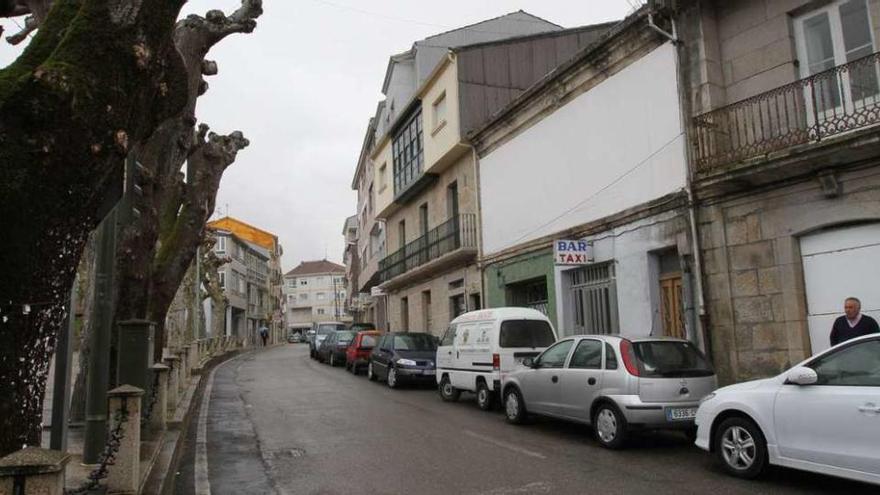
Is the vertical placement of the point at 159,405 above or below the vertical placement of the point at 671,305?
below

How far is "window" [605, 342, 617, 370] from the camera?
884cm

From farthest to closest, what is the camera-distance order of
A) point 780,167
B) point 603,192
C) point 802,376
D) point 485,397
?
point 603,192 < point 485,397 < point 780,167 < point 802,376

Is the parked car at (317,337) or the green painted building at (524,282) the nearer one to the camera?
the green painted building at (524,282)

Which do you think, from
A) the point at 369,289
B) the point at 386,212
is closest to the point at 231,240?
the point at 369,289

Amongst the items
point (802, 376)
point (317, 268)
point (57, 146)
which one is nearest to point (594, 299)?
point (802, 376)

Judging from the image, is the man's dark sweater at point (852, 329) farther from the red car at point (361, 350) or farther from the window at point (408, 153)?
the window at point (408, 153)

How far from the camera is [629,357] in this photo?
8.72 meters

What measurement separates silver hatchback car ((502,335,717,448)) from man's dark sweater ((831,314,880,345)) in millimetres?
1664

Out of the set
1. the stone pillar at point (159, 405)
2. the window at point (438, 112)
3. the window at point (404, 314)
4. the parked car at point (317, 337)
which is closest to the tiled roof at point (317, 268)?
the parked car at point (317, 337)

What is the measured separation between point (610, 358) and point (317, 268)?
109 meters

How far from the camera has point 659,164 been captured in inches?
514

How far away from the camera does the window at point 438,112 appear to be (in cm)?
2312

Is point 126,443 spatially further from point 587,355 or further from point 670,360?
point 670,360

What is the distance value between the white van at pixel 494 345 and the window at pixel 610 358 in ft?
11.4
